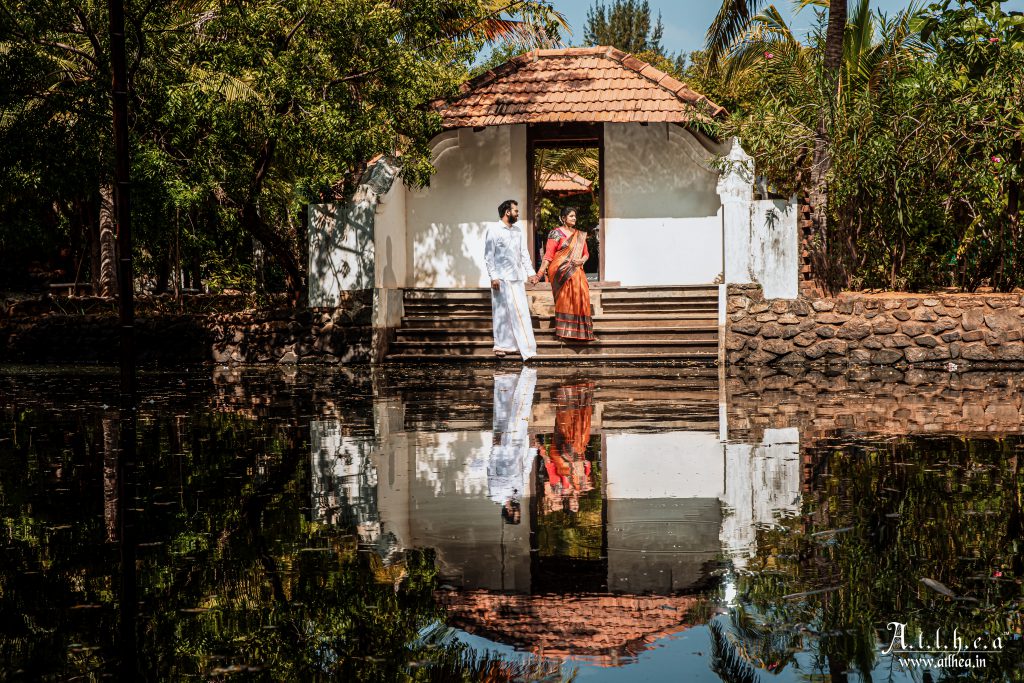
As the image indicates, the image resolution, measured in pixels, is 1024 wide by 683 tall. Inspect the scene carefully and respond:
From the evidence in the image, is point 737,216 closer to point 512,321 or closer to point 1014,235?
point 512,321

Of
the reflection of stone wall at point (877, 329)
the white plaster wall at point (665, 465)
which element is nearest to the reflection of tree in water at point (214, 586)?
the white plaster wall at point (665, 465)

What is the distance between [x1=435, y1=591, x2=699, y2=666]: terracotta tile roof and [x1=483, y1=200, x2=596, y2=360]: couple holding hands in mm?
10426

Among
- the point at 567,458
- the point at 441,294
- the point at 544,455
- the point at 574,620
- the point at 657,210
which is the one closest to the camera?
the point at 574,620

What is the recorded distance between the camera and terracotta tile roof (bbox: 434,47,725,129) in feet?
54.7

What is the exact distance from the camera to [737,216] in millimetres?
15414

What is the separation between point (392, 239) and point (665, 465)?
441 inches

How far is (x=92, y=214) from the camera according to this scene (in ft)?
76.4

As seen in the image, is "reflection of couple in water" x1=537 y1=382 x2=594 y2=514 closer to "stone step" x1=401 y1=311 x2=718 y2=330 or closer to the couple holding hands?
the couple holding hands

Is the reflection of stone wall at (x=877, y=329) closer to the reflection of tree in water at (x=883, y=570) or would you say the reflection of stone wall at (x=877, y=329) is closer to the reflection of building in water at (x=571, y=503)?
the reflection of building in water at (x=571, y=503)

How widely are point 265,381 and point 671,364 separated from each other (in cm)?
545

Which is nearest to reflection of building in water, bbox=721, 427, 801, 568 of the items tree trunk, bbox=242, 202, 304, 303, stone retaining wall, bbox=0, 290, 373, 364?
stone retaining wall, bbox=0, 290, 373, 364

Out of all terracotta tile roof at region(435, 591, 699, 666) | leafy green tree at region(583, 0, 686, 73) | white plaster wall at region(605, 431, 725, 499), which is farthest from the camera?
leafy green tree at region(583, 0, 686, 73)

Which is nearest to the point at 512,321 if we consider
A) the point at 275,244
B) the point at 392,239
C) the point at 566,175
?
the point at 392,239

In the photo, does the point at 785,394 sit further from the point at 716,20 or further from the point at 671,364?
the point at 716,20
